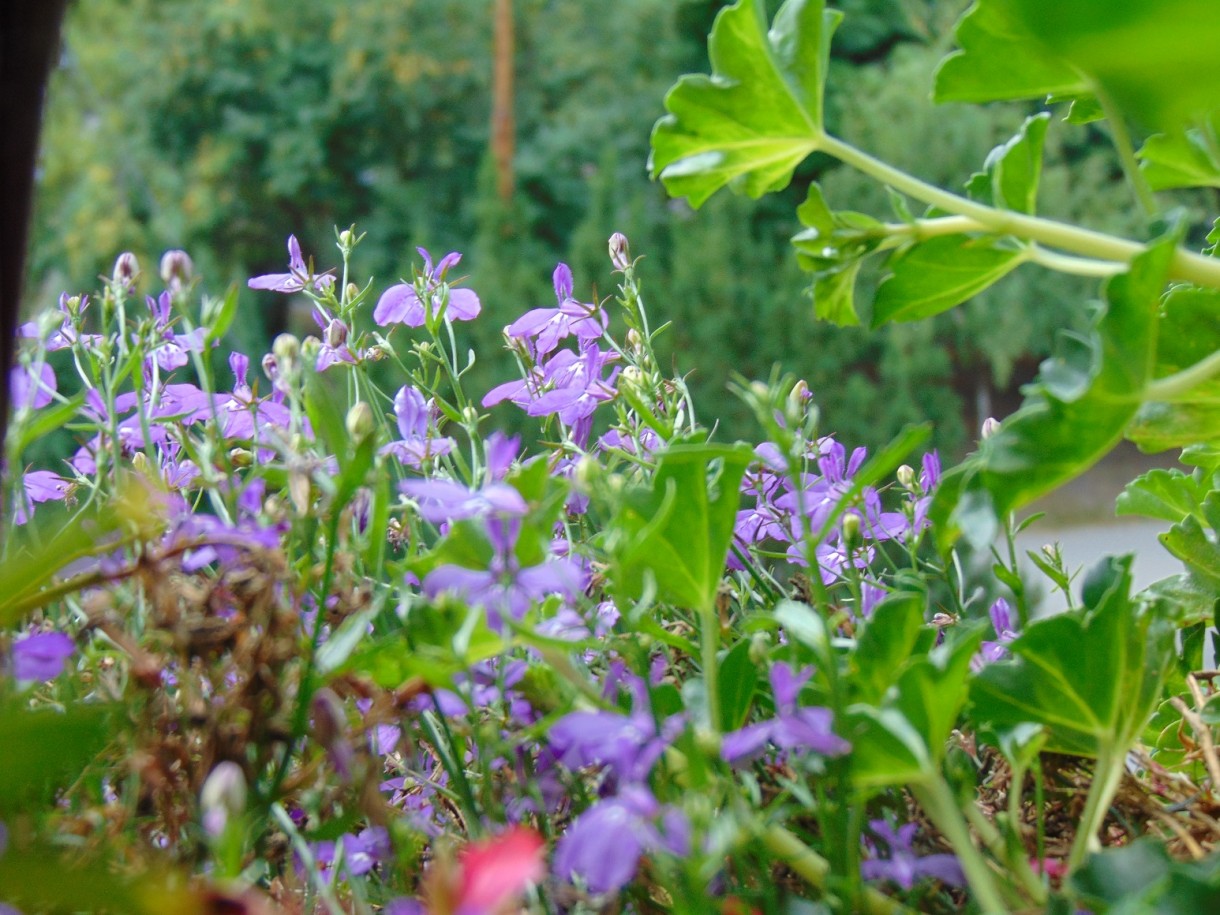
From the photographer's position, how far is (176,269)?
39 cm

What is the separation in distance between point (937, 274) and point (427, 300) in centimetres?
24

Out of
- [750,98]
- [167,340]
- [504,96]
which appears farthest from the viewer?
[504,96]

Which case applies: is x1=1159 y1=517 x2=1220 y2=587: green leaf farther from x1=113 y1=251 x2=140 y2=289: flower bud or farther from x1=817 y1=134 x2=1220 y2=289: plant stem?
x1=113 y1=251 x2=140 y2=289: flower bud

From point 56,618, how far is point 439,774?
6.0 inches

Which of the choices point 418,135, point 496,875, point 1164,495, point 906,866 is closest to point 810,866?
point 906,866

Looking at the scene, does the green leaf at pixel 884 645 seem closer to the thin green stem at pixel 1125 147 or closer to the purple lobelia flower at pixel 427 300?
the thin green stem at pixel 1125 147

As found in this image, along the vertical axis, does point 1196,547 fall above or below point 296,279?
below

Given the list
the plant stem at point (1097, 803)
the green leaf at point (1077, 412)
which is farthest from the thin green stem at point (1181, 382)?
the plant stem at point (1097, 803)

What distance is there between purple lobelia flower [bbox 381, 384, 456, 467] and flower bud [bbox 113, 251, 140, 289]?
0.12m

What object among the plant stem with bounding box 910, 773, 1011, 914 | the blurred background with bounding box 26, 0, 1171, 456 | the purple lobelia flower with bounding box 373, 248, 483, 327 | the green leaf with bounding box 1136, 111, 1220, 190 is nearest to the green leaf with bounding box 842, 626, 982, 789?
the plant stem with bounding box 910, 773, 1011, 914

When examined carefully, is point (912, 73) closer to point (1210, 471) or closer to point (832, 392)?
point (832, 392)

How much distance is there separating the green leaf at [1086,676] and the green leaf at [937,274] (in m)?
0.12

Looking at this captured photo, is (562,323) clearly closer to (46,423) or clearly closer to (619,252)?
(619,252)

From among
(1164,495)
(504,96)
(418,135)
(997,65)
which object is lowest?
(418,135)
